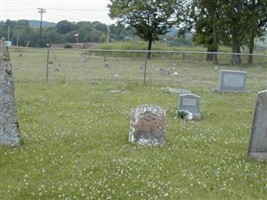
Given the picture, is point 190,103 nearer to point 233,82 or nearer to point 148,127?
point 148,127

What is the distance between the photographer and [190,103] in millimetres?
9828

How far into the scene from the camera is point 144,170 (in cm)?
552

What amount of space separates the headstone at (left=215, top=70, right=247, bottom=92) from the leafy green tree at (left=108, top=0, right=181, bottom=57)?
90.6 ft

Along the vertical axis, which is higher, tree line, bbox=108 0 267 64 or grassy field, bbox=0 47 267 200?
tree line, bbox=108 0 267 64

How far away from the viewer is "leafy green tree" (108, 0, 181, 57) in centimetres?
4206

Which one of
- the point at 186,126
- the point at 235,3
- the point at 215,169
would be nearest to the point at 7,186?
the point at 215,169

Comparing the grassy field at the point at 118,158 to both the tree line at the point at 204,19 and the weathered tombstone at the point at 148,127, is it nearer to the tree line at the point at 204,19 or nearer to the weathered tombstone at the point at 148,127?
the weathered tombstone at the point at 148,127

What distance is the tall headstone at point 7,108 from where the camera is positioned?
20.7 ft

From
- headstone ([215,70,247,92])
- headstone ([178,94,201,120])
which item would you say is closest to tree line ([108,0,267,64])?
headstone ([215,70,247,92])

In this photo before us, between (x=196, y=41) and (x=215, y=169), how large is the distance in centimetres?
3741

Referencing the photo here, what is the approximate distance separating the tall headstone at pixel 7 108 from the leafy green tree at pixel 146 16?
3617 cm

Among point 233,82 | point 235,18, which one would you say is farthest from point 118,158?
point 235,18

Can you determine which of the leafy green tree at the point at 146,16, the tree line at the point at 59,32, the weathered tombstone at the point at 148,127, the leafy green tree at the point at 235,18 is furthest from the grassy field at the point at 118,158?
the tree line at the point at 59,32

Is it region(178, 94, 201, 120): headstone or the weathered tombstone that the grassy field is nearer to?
the weathered tombstone
